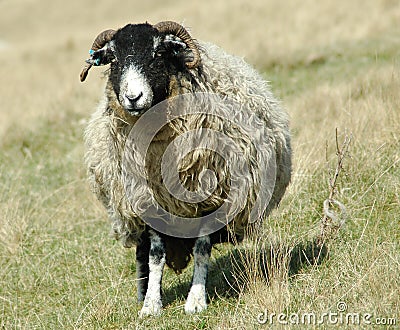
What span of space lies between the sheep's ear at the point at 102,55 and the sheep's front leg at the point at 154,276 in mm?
1310

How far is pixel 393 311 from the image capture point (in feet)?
11.6

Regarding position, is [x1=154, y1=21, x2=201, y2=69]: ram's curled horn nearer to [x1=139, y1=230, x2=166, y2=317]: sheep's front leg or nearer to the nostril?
the nostril

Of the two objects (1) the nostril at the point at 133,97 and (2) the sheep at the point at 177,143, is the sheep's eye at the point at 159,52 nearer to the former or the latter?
(2) the sheep at the point at 177,143

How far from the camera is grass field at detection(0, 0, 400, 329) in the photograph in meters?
4.11

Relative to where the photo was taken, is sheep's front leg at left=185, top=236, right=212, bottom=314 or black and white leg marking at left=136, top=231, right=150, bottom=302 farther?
black and white leg marking at left=136, top=231, right=150, bottom=302

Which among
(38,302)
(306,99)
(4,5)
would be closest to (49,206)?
(38,302)

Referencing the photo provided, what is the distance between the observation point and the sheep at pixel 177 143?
4.40 metres

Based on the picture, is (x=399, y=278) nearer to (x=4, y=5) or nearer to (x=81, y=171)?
(x=81, y=171)

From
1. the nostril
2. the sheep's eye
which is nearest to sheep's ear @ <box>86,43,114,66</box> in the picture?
the sheep's eye

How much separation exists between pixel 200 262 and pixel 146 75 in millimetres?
1403

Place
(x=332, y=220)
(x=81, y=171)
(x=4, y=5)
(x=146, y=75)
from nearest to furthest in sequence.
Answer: (x=146, y=75) < (x=332, y=220) < (x=81, y=171) < (x=4, y=5)

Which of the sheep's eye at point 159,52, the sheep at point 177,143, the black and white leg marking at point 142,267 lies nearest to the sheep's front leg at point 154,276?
the sheep at point 177,143

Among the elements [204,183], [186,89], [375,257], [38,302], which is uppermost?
[186,89]

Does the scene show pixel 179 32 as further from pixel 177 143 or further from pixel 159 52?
pixel 177 143
